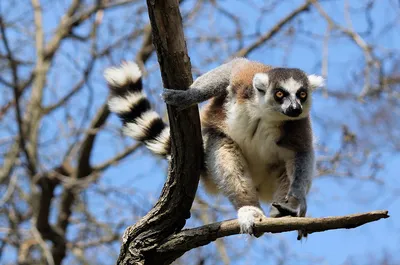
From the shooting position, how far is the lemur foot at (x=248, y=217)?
4.52m

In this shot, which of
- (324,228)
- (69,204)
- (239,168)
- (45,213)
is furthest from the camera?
(69,204)

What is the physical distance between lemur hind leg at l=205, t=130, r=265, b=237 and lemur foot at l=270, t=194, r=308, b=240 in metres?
0.33

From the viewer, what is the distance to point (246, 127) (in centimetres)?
545

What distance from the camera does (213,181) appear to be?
545cm

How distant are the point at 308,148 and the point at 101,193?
17.2 ft

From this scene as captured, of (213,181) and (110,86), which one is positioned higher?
(110,86)

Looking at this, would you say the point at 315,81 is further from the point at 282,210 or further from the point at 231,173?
the point at 282,210

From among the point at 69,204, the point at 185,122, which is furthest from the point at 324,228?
the point at 69,204

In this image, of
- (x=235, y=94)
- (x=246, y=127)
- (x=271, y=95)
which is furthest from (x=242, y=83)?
(x=246, y=127)

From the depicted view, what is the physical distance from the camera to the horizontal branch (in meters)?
3.57

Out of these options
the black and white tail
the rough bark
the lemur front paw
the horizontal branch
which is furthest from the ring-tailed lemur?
the horizontal branch

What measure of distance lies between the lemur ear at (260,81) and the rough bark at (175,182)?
0.89 m

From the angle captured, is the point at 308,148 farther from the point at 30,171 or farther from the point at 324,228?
the point at 30,171

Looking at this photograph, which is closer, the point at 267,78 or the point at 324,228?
the point at 324,228
